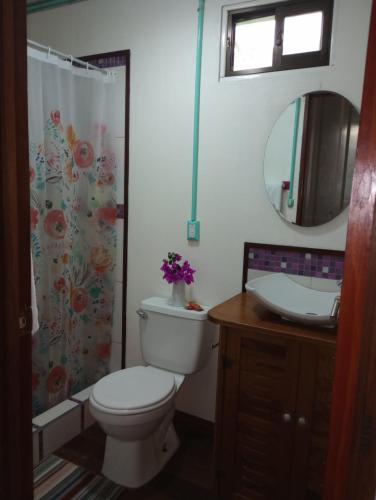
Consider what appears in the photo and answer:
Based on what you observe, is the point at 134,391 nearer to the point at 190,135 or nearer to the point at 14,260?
the point at 14,260

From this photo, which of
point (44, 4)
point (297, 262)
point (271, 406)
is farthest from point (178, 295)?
point (44, 4)

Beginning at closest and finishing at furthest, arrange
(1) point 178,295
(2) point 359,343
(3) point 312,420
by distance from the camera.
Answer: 1. (2) point 359,343
2. (3) point 312,420
3. (1) point 178,295

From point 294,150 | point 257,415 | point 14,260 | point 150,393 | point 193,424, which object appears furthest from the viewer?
point 193,424

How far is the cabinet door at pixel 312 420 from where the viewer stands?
4.62 ft

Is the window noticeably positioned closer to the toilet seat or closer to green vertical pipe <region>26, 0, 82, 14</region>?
green vertical pipe <region>26, 0, 82, 14</region>

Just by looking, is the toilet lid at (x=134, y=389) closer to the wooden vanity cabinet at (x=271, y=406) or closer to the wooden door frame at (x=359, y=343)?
the wooden vanity cabinet at (x=271, y=406)

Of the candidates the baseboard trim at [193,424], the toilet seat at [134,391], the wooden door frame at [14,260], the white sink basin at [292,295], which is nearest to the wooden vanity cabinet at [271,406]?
the white sink basin at [292,295]

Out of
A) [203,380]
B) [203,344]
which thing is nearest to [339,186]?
[203,344]

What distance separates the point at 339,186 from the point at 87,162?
1.44m

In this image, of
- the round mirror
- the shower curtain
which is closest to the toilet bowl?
the shower curtain

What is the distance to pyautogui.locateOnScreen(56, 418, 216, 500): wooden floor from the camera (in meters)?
1.75

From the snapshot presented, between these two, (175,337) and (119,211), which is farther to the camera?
(119,211)

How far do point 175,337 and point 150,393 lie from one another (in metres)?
0.34

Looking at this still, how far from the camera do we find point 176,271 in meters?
2.05
